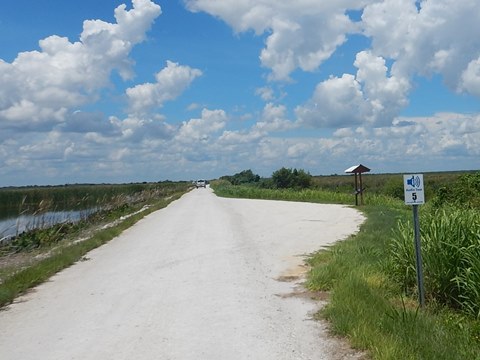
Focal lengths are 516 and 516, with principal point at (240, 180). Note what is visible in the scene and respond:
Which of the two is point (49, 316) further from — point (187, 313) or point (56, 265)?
point (56, 265)

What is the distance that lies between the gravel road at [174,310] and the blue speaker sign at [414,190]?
199 centimetres

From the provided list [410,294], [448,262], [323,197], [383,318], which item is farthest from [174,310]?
[323,197]

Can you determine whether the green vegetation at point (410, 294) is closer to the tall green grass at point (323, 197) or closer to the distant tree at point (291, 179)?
the tall green grass at point (323, 197)

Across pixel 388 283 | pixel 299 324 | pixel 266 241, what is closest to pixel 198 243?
pixel 266 241

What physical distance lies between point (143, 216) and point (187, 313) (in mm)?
21015

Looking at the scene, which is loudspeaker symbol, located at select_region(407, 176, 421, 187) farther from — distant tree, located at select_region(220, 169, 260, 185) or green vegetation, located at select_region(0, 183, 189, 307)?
distant tree, located at select_region(220, 169, 260, 185)

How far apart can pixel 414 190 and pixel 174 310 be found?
374 centimetres

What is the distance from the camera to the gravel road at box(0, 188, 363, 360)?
5.82 m

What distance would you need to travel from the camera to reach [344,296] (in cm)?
734

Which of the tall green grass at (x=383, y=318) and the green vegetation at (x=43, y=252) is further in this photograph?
the green vegetation at (x=43, y=252)

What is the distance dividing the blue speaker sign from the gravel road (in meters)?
1.99

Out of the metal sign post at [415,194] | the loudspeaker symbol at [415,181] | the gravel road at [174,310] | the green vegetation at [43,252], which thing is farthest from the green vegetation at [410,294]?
the green vegetation at [43,252]

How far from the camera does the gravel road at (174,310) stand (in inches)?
229

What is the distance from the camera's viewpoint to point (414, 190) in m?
6.61
